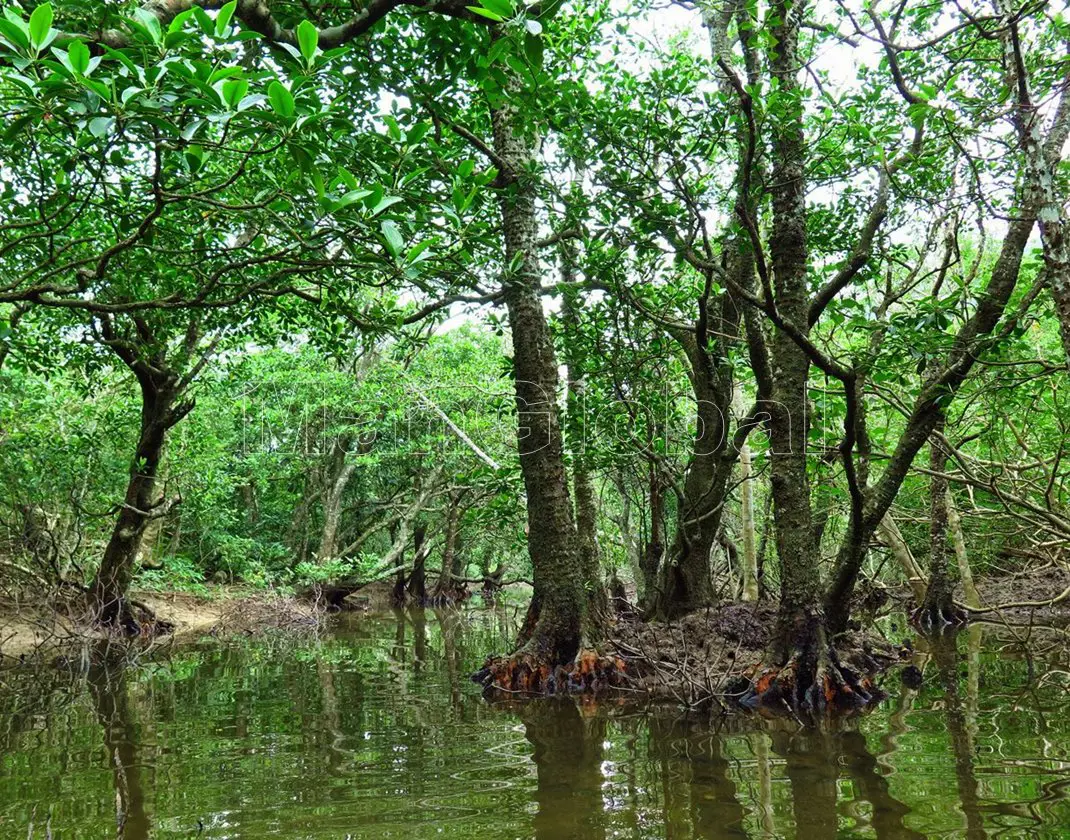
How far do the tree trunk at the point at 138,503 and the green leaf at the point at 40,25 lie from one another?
9.82 meters

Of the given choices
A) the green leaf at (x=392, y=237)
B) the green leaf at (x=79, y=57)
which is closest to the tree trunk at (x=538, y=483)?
the green leaf at (x=392, y=237)

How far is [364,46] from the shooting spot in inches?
223

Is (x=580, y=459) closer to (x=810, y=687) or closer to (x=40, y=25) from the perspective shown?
(x=810, y=687)

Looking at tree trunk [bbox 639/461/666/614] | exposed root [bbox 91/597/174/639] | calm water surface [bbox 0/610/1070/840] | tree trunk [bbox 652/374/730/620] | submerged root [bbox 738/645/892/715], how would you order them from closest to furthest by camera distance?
calm water surface [bbox 0/610/1070/840] < submerged root [bbox 738/645/892/715] < tree trunk [bbox 652/374/730/620] < tree trunk [bbox 639/461/666/614] < exposed root [bbox 91/597/174/639]

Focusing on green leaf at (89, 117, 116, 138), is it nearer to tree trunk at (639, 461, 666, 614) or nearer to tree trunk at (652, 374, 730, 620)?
tree trunk at (652, 374, 730, 620)

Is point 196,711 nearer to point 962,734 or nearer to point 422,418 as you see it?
point 962,734

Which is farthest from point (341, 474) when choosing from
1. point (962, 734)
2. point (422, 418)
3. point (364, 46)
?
point (962, 734)

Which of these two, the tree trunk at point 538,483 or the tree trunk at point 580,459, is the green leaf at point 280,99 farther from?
the tree trunk at point 580,459

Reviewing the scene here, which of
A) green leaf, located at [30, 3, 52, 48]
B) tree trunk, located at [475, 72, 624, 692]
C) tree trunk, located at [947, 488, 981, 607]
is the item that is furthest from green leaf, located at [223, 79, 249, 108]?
tree trunk, located at [947, 488, 981, 607]

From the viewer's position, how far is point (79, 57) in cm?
268

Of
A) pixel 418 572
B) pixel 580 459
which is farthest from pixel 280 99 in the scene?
pixel 418 572

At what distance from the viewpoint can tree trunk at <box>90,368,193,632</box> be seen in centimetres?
1189

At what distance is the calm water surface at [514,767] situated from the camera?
3611mm

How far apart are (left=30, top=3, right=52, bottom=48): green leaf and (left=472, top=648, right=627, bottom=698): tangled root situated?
6370 millimetres
